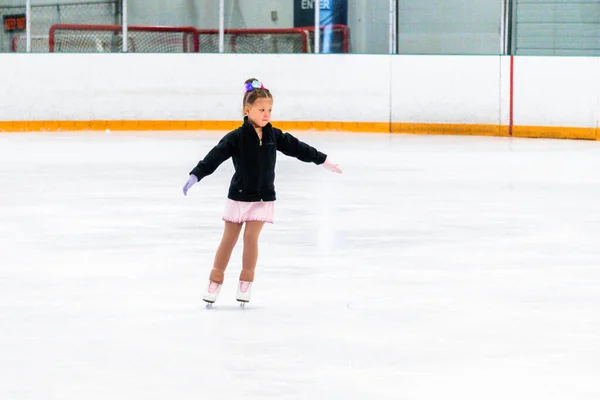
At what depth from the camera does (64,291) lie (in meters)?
5.77

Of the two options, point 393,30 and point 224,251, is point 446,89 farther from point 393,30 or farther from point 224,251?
point 224,251

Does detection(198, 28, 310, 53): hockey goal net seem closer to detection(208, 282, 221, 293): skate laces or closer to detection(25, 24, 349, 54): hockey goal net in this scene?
detection(25, 24, 349, 54): hockey goal net

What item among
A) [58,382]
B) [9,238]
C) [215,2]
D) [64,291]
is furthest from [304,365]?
[215,2]

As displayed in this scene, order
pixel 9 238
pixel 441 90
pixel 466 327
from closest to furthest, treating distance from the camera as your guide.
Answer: pixel 466 327 → pixel 9 238 → pixel 441 90

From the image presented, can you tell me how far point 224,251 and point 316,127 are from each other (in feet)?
40.9

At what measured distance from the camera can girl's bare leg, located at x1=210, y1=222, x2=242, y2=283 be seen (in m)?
5.41

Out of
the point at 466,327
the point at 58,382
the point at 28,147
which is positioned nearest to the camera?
the point at 58,382

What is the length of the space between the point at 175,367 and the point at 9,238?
11.9ft

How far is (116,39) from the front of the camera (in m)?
18.0

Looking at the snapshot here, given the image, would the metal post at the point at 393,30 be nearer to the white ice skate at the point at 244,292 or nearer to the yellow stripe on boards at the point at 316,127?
the yellow stripe on boards at the point at 316,127

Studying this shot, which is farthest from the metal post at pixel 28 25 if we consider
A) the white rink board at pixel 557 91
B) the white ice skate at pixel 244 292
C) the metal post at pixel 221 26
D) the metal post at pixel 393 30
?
the white ice skate at pixel 244 292

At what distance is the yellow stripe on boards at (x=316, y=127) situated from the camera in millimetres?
16969

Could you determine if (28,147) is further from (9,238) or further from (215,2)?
(9,238)

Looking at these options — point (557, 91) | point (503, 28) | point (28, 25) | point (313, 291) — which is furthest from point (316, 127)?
point (313, 291)
